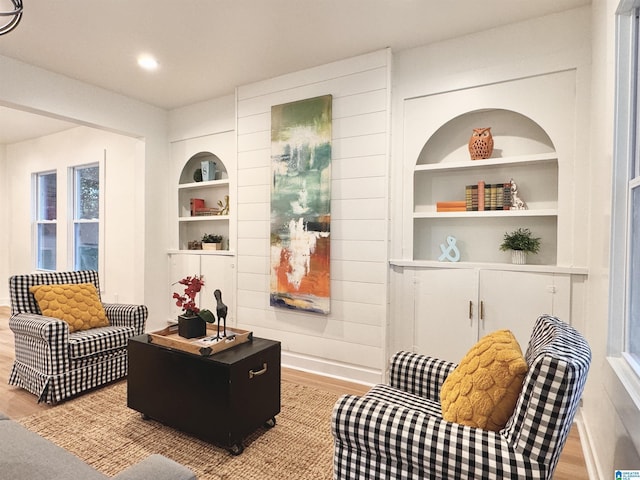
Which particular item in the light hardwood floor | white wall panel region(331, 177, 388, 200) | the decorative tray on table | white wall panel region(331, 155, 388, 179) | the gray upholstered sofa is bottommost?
the light hardwood floor

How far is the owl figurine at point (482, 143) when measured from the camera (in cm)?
279

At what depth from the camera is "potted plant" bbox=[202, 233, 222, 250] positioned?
13.9ft

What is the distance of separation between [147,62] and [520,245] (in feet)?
11.2

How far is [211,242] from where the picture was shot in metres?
4.29

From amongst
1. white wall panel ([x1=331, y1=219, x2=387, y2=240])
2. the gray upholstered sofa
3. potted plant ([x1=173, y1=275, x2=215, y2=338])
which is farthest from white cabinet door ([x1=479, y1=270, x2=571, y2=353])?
the gray upholstered sofa

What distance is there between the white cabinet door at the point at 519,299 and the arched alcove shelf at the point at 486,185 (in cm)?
25

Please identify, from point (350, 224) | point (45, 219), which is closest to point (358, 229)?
point (350, 224)

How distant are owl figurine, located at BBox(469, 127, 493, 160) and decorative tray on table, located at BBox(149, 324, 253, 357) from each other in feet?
6.89

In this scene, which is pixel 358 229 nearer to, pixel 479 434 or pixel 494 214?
pixel 494 214

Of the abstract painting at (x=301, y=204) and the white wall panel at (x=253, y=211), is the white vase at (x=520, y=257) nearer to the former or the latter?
the abstract painting at (x=301, y=204)

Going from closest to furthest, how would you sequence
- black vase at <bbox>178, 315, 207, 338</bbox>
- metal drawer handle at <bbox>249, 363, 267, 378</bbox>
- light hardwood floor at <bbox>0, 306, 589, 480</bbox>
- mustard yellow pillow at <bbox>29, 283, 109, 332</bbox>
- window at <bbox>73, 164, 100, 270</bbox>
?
light hardwood floor at <bbox>0, 306, 589, 480</bbox>
metal drawer handle at <bbox>249, 363, 267, 378</bbox>
black vase at <bbox>178, 315, 207, 338</bbox>
mustard yellow pillow at <bbox>29, 283, 109, 332</bbox>
window at <bbox>73, 164, 100, 270</bbox>

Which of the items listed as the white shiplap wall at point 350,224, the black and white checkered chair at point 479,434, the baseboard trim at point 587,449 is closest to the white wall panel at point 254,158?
the white shiplap wall at point 350,224

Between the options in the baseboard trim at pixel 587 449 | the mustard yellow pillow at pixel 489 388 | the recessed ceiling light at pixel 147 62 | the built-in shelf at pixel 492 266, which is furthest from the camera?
the recessed ceiling light at pixel 147 62

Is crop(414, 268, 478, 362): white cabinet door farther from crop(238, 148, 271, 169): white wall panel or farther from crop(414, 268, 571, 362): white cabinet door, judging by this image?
crop(238, 148, 271, 169): white wall panel
